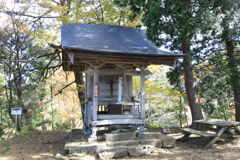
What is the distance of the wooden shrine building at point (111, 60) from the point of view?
5.56 metres

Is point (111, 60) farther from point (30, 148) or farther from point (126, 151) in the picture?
point (30, 148)

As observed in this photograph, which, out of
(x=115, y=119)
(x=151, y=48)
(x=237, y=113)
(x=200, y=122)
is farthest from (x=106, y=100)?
(x=237, y=113)

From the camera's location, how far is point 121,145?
5.37 meters

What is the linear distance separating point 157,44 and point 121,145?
4651 mm

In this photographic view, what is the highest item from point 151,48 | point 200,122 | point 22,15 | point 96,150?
point 22,15

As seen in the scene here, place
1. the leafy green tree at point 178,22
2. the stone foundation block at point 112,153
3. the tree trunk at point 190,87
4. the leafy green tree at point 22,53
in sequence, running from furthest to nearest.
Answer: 1. the leafy green tree at point 22,53
2. the tree trunk at point 190,87
3. the leafy green tree at point 178,22
4. the stone foundation block at point 112,153

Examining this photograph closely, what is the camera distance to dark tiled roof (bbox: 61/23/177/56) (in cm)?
564

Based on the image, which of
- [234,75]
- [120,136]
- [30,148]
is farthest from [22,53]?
[234,75]

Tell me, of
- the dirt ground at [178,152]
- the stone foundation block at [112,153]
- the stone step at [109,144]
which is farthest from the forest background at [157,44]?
the stone foundation block at [112,153]

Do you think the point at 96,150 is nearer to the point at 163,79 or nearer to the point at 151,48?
the point at 151,48

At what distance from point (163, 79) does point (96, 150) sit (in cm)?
1064

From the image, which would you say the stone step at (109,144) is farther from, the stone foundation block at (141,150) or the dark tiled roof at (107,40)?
the dark tiled roof at (107,40)

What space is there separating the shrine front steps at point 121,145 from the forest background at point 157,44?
2896 millimetres

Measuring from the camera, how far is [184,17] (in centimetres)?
644
